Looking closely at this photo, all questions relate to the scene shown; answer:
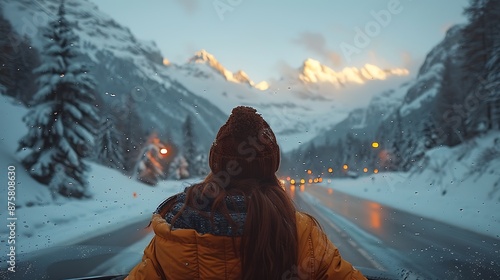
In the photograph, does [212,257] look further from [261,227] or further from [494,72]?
[494,72]

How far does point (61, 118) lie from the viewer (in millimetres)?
18578

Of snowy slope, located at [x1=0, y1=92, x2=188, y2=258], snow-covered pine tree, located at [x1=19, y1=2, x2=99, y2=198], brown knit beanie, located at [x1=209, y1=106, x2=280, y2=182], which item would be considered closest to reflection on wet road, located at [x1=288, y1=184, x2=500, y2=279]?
brown knit beanie, located at [x1=209, y1=106, x2=280, y2=182]

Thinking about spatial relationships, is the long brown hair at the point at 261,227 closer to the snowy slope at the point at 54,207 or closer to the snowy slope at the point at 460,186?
the snowy slope at the point at 54,207

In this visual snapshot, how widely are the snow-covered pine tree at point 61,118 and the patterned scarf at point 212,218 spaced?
14835 millimetres

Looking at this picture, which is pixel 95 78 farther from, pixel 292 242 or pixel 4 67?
pixel 292 242

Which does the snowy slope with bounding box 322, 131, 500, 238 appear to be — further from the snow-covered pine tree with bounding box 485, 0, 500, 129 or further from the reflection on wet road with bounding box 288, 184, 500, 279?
the snow-covered pine tree with bounding box 485, 0, 500, 129

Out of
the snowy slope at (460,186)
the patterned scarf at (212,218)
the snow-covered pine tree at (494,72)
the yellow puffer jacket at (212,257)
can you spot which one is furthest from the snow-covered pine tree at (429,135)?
the patterned scarf at (212,218)

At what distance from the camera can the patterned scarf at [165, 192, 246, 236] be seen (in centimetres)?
166

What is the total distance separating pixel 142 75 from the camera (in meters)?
5.38

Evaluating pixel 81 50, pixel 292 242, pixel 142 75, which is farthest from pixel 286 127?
pixel 81 50

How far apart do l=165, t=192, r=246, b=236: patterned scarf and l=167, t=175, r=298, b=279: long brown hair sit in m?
0.02

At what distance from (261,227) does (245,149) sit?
0.40 meters

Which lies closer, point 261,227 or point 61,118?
point 261,227

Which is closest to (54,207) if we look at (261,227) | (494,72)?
(261,227)
